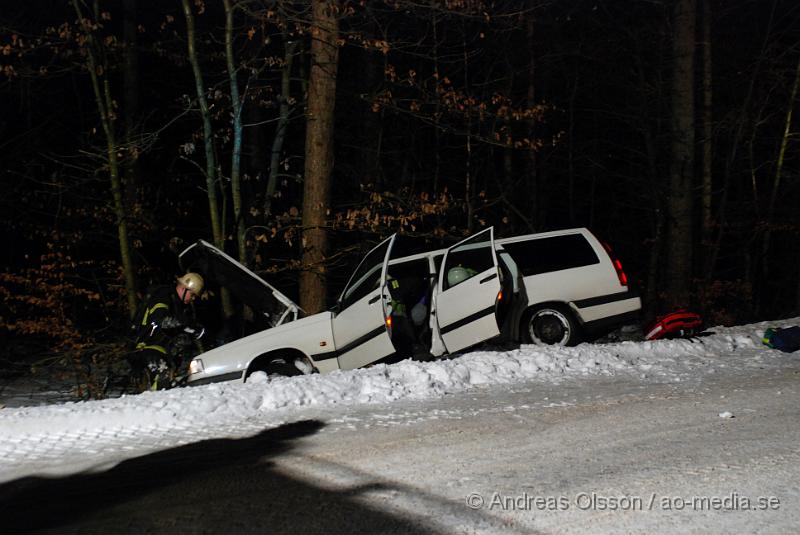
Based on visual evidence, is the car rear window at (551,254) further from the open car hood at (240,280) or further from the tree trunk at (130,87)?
the tree trunk at (130,87)

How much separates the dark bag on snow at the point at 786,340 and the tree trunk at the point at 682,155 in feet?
19.3

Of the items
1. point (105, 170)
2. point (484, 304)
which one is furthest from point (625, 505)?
point (105, 170)

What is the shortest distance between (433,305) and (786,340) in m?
4.61

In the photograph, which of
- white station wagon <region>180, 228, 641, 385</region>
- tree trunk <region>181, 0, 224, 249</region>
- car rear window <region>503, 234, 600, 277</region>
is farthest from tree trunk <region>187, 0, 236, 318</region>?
car rear window <region>503, 234, 600, 277</region>

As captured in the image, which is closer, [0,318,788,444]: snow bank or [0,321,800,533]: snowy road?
[0,321,800,533]: snowy road

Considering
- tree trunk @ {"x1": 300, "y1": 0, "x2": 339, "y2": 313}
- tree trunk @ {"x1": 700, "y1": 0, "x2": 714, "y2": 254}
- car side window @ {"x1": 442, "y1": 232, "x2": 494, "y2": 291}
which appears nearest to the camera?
car side window @ {"x1": 442, "y1": 232, "x2": 494, "y2": 291}

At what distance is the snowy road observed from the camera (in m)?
4.80

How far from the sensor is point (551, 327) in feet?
37.9

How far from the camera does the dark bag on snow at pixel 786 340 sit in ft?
34.0

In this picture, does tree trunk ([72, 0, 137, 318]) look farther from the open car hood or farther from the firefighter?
the firefighter

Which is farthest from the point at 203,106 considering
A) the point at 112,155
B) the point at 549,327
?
the point at 549,327

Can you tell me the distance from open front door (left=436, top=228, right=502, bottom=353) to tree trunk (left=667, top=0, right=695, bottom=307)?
6906 mm

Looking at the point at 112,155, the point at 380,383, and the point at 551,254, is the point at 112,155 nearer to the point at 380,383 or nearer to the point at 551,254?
the point at 551,254

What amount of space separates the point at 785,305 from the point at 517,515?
2417cm
